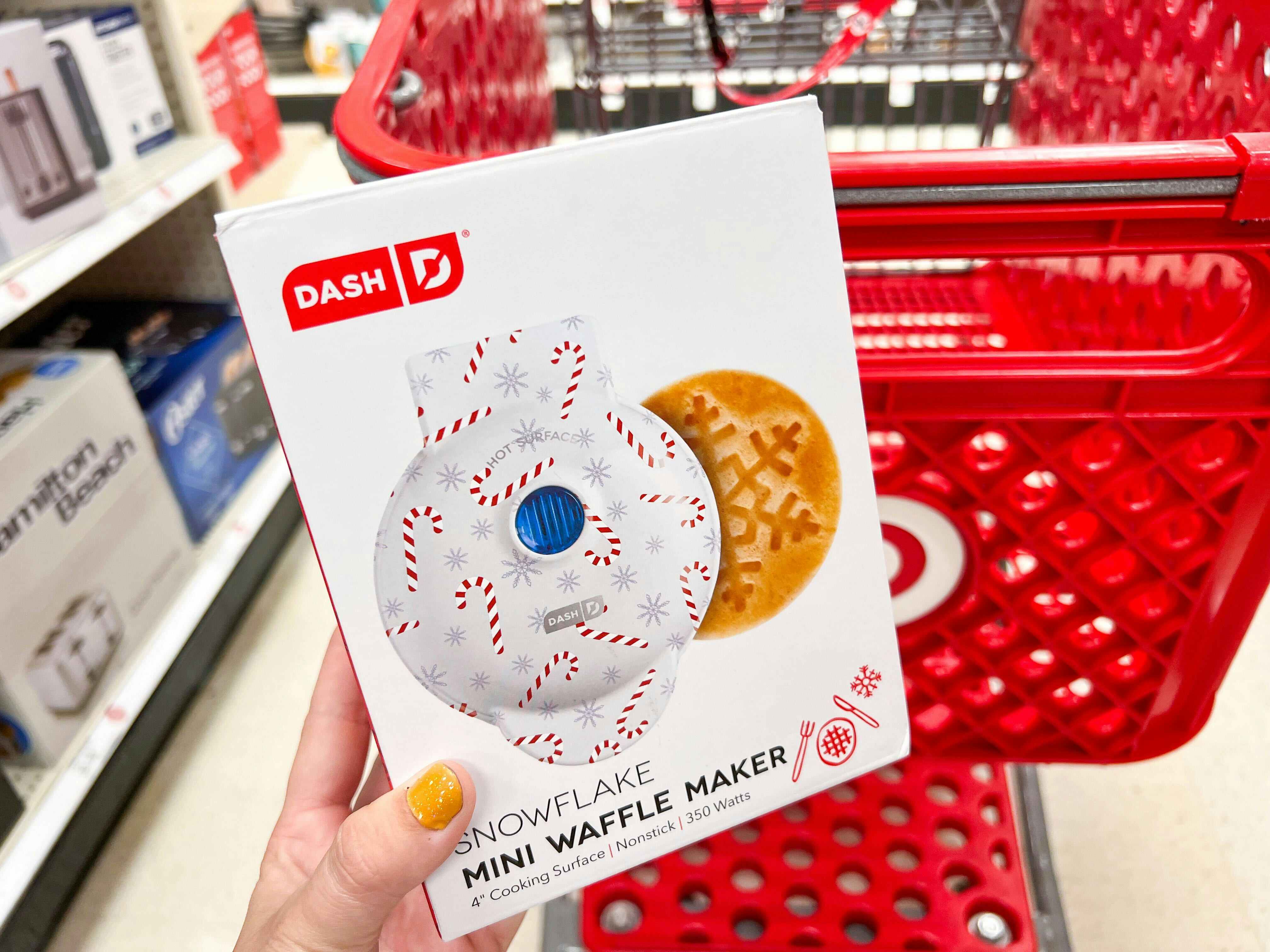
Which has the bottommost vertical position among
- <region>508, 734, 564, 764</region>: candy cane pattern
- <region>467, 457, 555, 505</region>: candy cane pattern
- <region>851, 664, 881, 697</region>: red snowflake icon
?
<region>851, 664, 881, 697</region>: red snowflake icon

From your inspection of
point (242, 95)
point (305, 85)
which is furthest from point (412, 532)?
point (305, 85)

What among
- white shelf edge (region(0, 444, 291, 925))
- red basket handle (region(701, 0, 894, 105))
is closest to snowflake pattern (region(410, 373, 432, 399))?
white shelf edge (region(0, 444, 291, 925))

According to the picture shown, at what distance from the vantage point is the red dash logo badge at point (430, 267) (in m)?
0.38

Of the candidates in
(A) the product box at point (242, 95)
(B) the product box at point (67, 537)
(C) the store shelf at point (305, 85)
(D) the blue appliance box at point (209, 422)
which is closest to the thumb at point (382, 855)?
(B) the product box at point (67, 537)

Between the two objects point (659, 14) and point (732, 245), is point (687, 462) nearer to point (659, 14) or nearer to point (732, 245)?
point (732, 245)

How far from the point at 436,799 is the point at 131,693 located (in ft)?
2.64

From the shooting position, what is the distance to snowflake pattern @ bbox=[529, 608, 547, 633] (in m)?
0.45

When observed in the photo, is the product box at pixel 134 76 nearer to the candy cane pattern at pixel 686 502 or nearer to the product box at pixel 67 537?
the product box at pixel 67 537

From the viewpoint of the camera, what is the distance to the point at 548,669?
1.51 ft

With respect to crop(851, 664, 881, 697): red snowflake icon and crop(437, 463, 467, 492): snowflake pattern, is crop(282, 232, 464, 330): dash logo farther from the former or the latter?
crop(851, 664, 881, 697): red snowflake icon

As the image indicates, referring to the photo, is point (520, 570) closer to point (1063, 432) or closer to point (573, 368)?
point (573, 368)

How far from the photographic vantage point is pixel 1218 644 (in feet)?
1.99

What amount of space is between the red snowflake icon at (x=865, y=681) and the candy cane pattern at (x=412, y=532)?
25 centimetres

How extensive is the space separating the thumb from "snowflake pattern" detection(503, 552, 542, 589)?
10 cm
